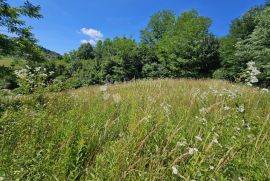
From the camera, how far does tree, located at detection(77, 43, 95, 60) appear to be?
75125 millimetres

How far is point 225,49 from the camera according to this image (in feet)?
94.6

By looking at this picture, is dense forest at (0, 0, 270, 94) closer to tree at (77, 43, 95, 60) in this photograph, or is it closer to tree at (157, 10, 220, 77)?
tree at (157, 10, 220, 77)

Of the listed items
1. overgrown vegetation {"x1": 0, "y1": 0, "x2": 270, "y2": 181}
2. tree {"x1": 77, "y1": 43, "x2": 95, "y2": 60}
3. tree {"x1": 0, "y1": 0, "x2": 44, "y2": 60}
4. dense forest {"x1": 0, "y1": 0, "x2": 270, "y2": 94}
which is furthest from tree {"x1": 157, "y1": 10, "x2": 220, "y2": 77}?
tree {"x1": 77, "y1": 43, "x2": 95, "y2": 60}

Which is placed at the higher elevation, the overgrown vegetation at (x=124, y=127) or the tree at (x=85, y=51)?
the tree at (x=85, y=51)

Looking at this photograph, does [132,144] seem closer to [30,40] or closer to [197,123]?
[197,123]

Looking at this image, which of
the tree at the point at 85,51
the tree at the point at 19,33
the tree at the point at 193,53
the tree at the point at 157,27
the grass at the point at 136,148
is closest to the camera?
the grass at the point at 136,148

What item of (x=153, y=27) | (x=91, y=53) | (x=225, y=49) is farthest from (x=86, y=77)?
(x=91, y=53)

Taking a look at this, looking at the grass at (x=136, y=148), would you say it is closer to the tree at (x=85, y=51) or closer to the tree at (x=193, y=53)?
the tree at (x=193, y=53)

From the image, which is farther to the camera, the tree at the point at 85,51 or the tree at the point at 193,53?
the tree at the point at 85,51

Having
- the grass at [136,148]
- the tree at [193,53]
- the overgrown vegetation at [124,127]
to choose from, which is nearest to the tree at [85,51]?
the tree at [193,53]

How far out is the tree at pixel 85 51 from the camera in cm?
7512

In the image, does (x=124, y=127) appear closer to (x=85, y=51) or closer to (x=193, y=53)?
(x=193, y=53)

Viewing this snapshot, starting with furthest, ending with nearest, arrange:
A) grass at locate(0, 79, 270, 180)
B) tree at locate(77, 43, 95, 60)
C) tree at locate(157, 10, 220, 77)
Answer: tree at locate(77, 43, 95, 60) → tree at locate(157, 10, 220, 77) → grass at locate(0, 79, 270, 180)

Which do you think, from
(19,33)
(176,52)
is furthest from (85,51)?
(19,33)
